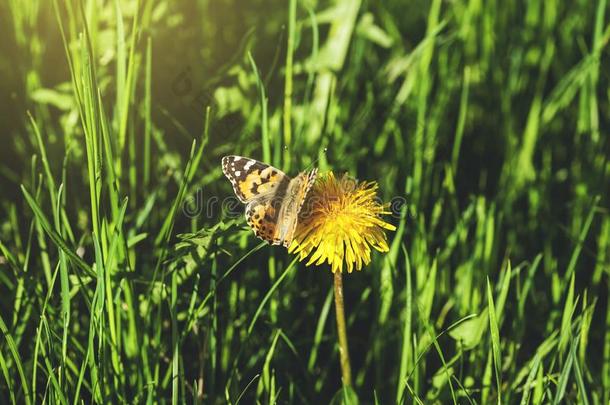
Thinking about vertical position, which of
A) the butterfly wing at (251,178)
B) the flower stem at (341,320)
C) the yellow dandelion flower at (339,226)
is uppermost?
the butterfly wing at (251,178)

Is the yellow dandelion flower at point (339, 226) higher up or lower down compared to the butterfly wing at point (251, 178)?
lower down

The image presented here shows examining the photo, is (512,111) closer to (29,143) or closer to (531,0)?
(531,0)

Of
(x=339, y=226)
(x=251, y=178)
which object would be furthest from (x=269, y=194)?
(x=339, y=226)

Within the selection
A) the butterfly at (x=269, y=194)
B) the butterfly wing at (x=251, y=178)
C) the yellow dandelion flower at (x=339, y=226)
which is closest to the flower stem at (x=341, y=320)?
the yellow dandelion flower at (x=339, y=226)

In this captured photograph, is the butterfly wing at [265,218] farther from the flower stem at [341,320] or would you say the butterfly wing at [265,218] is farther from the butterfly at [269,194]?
the flower stem at [341,320]

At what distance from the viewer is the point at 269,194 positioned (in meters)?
1.70

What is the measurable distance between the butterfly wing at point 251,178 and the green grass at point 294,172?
89 mm

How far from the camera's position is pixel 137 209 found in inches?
84.7

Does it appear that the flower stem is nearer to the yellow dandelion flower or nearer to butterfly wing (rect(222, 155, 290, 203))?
the yellow dandelion flower

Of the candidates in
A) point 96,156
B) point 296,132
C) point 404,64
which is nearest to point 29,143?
point 296,132

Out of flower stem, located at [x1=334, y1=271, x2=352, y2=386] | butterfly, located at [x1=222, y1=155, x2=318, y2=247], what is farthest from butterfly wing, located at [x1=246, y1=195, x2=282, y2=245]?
flower stem, located at [x1=334, y1=271, x2=352, y2=386]

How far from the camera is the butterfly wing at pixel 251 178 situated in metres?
1.71

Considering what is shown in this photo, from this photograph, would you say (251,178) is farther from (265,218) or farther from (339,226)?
(339,226)

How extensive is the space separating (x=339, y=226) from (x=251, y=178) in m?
0.29
